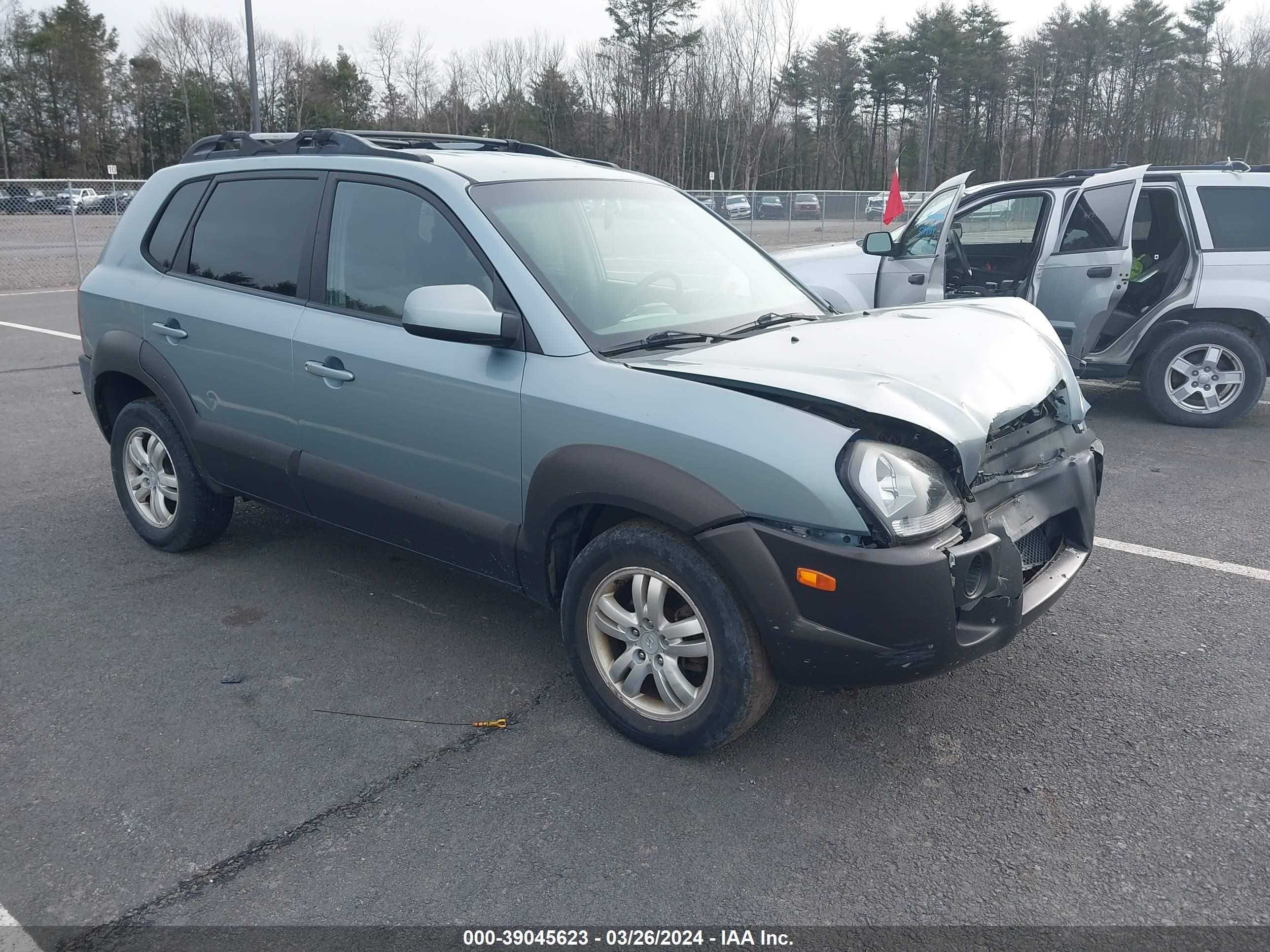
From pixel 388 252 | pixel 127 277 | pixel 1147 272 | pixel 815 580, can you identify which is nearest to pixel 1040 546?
pixel 815 580

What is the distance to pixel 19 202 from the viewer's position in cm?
1955

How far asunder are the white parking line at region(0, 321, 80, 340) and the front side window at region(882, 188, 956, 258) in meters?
9.12

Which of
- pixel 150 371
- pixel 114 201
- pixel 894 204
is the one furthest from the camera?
pixel 114 201

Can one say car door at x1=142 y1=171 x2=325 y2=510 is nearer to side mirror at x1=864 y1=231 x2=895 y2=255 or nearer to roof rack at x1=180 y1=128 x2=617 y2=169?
roof rack at x1=180 y1=128 x2=617 y2=169

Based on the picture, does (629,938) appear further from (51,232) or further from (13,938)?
(51,232)

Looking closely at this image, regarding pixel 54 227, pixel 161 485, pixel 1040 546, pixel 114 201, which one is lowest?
pixel 161 485

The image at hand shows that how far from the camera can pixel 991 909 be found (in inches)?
99.2

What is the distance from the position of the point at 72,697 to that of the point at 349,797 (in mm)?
1273

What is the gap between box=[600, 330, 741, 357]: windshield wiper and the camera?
133 inches

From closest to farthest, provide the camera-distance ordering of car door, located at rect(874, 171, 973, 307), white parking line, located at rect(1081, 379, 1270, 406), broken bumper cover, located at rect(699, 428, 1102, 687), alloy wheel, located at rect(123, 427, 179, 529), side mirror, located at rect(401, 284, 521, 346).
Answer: broken bumper cover, located at rect(699, 428, 1102, 687) < side mirror, located at rect(401, 284, 521, 346) < alloy wheel, located at rect(123, 427, 179, 529) < car door, located at rect(874, 171, 973, 307) < white parking line, located at rect(1081, 379, 1270, 406)

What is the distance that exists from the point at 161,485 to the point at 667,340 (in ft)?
9.32

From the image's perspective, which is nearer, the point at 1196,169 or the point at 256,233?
the point at 256,233

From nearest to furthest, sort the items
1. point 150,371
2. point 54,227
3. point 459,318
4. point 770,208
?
1. point 459,318
2. point 150,371
3. point 54,227
4. point 770,208

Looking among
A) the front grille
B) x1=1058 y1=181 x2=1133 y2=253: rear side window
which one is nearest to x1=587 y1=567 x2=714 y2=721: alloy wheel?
the front grille
